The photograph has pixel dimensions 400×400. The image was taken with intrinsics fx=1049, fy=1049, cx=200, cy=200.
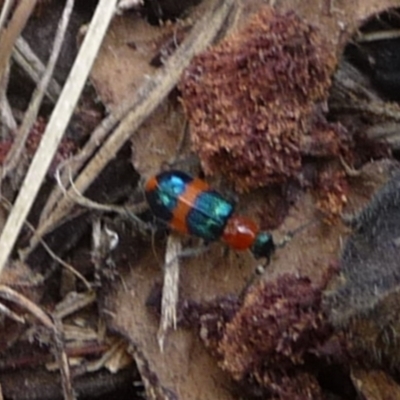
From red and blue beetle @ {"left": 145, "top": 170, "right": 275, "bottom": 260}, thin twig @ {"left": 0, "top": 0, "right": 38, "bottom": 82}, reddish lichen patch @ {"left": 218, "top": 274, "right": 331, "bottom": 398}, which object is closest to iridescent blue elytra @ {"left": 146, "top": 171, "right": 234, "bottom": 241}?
red and blue beetle @ {"left": 145, "top": 170, "right": 275, "bottom": 260}

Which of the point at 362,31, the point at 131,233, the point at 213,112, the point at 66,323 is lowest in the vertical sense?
the point at 66,323

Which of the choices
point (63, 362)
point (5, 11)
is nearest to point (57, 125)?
point (5, 11)

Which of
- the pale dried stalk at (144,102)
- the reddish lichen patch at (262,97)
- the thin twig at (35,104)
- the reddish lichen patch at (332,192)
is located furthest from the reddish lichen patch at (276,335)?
the thin twig at (35,104)

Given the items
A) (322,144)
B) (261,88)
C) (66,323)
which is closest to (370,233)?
(322,144)

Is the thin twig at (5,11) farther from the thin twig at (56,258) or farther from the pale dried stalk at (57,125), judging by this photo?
the thin twig at (56,258)

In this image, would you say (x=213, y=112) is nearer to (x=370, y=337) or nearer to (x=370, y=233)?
(x=370, y=233)

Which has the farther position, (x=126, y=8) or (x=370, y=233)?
(x=126, y=8)

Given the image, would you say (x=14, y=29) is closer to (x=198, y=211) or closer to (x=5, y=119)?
(x=5, y=119)
